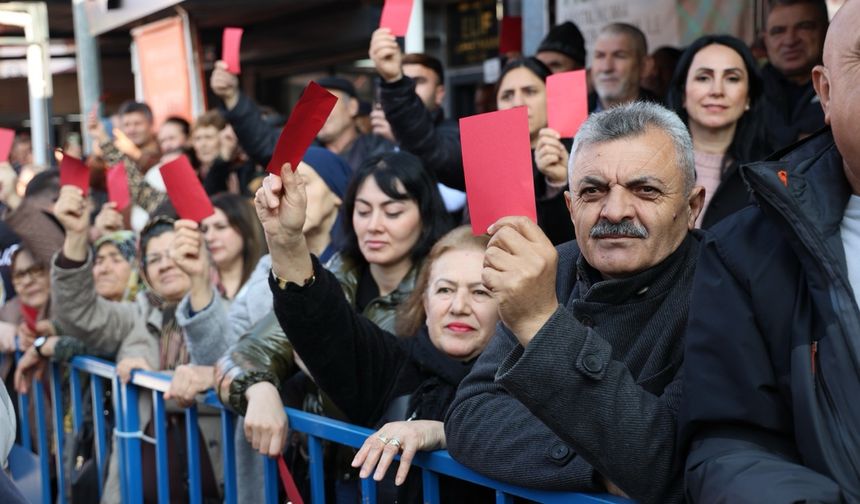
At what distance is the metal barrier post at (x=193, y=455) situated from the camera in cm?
379

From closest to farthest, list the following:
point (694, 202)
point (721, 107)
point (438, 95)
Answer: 1. point (694, 202)
2. point (721, 107)
3. point (438, 95)

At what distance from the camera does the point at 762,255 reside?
1890mm

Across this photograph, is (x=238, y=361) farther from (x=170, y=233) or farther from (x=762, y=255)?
(x=762, y=255)

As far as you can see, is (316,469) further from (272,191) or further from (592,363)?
(592,363)

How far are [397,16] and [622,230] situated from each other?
231 cm

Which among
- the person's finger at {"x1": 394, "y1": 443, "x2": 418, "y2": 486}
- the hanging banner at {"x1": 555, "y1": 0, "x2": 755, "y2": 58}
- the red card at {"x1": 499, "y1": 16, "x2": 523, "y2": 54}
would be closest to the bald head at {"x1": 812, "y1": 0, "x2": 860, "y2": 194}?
the person's finger at {"x1": 394, "y1": 443, "x2": 418, "y2": 486}

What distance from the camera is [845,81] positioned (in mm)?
1827

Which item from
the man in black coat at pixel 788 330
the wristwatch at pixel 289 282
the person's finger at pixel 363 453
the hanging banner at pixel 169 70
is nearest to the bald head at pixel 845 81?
the man in black coat at pixel 788 330

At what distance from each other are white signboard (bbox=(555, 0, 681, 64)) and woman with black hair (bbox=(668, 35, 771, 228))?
1917mm

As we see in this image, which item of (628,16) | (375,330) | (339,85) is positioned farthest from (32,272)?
(628,16)

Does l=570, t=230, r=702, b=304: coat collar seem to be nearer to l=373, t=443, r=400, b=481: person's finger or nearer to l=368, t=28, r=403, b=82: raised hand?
l=373, t=443, r=400, b=481: person's finger

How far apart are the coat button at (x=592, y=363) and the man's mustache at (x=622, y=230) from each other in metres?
0.41

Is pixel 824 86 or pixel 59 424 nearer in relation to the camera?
pixel 824 86

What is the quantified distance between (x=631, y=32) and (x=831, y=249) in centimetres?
360
